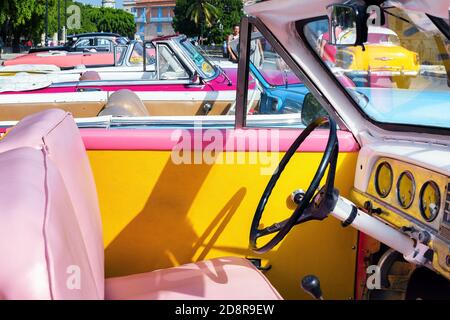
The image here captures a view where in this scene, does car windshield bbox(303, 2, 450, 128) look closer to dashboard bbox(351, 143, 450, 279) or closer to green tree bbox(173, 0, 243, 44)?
dashboard bbox(351, 143, 450, 279)

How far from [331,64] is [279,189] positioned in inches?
24.7

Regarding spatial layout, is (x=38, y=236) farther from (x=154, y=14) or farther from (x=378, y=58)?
(x=154, y=14)

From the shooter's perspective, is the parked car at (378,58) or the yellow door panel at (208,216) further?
the yellow door panel at (208,216)

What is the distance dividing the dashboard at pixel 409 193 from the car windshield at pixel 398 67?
20 centimetres

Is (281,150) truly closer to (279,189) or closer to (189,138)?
(279,189)

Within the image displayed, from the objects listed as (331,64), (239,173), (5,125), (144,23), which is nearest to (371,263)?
(239,173)

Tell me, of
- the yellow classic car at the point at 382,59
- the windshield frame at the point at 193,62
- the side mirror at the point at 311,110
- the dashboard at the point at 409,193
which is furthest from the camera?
the windshield frame at the point at 193,62

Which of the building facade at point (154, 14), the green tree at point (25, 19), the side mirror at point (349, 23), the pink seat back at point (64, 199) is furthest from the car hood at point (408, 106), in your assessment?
the building facade at point (154, 14)

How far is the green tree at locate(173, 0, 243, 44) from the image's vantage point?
40.3 meters

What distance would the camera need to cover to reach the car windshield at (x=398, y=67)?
2049mm

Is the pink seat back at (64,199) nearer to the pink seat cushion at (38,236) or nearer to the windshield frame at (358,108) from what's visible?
the pink seat cushion at (38,236)

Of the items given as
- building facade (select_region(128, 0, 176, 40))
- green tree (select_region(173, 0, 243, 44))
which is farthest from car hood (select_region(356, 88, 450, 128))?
building facade (select_region(128, 0, 176, 40))

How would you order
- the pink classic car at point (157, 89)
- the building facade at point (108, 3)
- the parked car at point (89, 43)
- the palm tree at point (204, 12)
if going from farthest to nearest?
the building facade at point (108, 3) → the palm tree at point (204, 12) → the parked car at point (89, 43) → the pink classic car at point (157, 89)

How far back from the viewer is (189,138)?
104 inches
